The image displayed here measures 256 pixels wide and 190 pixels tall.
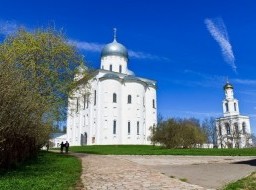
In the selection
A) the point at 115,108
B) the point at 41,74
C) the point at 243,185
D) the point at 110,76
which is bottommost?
the point at 243,185

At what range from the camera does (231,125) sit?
86.4 meters

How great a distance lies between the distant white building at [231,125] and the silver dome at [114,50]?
3445 centimetres

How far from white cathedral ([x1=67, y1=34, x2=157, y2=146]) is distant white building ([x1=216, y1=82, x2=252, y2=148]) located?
26.6 m

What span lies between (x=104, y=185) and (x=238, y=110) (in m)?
84.7

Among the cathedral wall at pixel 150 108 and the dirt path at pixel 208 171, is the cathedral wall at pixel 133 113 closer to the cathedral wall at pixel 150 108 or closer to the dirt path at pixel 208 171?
the cathedral wall at pixel 150 108

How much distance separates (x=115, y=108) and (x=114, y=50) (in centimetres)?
1265

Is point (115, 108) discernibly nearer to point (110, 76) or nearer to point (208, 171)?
point (110, 76)

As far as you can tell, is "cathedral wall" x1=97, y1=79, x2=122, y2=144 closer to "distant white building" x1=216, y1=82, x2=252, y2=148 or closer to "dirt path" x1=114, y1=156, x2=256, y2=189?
"distant white building" x1=216, y1=82, x2=252, y2=148

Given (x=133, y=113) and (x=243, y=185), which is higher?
(x=133, y=113)

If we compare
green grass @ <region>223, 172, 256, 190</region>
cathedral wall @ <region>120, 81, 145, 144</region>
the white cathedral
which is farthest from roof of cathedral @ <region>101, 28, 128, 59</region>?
green grass @ <region>223, 172, 256, 190</region>

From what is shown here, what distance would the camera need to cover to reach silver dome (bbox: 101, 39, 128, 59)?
2571 inches

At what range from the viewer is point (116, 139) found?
58.1 m

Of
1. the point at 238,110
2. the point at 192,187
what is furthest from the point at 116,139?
the point at 192,187

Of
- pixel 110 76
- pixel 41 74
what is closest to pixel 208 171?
pixel 41 74
